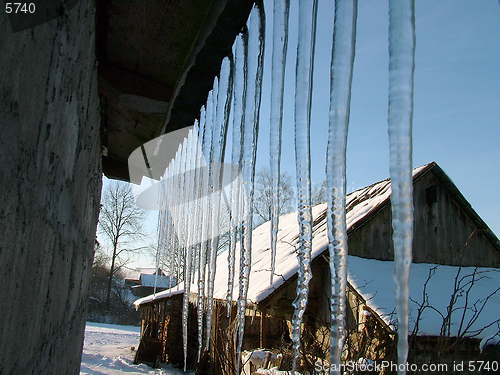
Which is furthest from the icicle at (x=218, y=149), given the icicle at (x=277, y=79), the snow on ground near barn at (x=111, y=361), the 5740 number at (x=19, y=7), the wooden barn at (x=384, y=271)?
the snow on ground near barn at (x=111, y=361)

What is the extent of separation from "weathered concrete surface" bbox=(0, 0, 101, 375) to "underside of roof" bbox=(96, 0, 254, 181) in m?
0.24

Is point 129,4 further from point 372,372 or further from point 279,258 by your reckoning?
point 279,258

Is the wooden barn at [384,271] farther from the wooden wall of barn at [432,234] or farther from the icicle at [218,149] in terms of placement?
the icicle at [218,149]

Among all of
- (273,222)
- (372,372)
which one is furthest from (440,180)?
(273,222)

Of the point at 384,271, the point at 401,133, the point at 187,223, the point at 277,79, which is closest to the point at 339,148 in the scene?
the point at 401,133

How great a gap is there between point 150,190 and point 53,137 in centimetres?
366

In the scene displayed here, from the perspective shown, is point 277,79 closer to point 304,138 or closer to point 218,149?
point 304,138

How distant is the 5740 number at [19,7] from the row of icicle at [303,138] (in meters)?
0.69

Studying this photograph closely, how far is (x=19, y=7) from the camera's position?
0.56 metres

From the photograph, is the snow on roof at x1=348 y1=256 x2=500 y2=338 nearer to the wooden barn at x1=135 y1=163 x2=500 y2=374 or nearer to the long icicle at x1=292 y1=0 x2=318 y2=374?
the wooden barn at x1=135 y1=163 x2=500 y2=374

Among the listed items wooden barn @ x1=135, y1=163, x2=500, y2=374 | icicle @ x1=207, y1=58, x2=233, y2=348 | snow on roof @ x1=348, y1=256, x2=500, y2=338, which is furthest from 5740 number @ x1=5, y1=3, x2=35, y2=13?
snow on roof @ x1=348, y1=256, x2=500, y2=338

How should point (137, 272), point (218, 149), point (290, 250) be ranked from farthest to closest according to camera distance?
point (137, 272)
point (290, 250)
point (218, 149)

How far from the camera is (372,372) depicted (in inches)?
131

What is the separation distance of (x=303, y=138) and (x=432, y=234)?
28.6 ft
